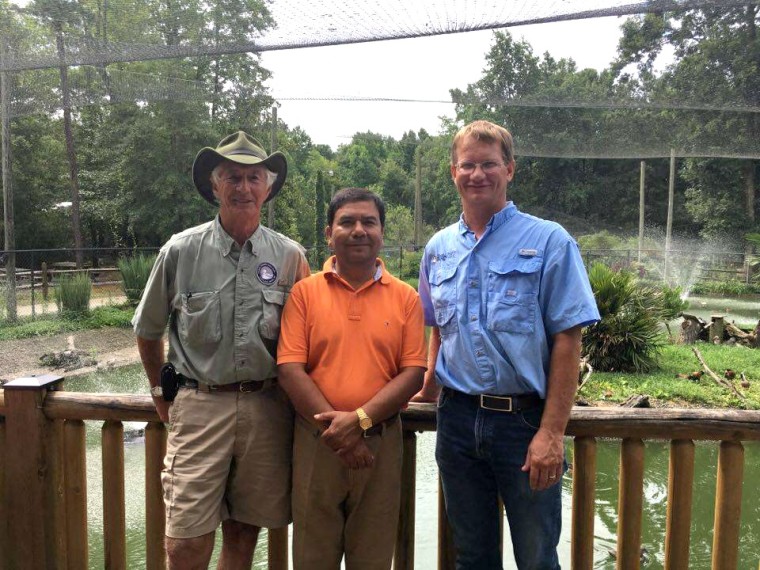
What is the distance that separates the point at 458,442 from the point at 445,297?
363 millimetres

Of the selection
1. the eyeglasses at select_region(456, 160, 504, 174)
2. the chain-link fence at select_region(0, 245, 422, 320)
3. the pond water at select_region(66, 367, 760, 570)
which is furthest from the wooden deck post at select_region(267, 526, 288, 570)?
the chain-link fence at select_region(0, 245, 422, 320)

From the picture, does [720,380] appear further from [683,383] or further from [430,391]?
[430,391]

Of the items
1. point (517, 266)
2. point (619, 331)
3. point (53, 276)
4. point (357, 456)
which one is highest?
point (517, 266)

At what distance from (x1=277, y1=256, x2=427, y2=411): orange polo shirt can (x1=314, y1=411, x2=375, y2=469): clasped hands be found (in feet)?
0.20

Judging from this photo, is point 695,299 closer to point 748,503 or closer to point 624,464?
point 748,503

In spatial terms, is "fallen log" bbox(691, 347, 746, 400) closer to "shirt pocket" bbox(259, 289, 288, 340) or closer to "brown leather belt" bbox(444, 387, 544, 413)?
"brown leather belt" bbox(444, 387, 544, 413)

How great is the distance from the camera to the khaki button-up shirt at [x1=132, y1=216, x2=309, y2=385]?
5.69 ft

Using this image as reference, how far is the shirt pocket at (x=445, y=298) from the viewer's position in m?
1.66

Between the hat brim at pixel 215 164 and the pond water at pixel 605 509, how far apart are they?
220 centimetres

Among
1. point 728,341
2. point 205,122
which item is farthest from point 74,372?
point 205,122

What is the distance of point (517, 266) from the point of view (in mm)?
1585

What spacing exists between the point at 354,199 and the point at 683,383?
21.6 ft

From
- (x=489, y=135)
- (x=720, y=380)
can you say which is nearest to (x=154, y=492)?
(x=489, y=135)

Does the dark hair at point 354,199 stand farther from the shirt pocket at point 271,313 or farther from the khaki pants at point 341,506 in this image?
the khaki pants at point 341,506
